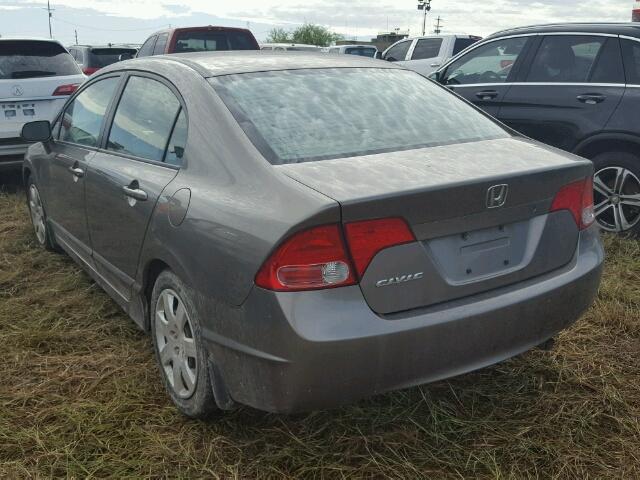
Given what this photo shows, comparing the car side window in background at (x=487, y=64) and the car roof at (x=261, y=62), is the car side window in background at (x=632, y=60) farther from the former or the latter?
the car roof at (x=261, y=62)

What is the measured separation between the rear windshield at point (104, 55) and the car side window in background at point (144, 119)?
1053 centimetres

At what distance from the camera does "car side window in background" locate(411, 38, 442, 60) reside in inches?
570

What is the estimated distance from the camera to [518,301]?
2359 millimetres

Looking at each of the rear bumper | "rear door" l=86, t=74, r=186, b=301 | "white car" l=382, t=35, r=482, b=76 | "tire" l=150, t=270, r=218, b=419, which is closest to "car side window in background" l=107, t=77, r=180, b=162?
"rear door" l=86, t=74, r=186, b=301

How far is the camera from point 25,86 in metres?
6.55

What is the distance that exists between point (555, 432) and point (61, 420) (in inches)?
80.9

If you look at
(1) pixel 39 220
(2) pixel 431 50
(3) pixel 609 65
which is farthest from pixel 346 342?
(2) pixel 431 50

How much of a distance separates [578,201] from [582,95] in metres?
2.82

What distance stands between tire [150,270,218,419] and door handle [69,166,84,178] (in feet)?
3.78

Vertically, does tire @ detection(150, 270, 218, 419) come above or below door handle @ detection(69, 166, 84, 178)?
below

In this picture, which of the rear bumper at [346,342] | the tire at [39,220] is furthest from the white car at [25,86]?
the rear bumper at [346,342]

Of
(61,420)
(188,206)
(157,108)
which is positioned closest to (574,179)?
(188,206)

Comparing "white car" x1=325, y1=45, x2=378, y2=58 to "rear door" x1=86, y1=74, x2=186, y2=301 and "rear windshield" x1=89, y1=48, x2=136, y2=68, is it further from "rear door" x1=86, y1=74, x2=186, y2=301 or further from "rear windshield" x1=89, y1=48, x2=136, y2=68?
"rear door" x1=86, y1=74, x2=186, y2=301

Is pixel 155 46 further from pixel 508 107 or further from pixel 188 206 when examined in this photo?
pixel 188 206
